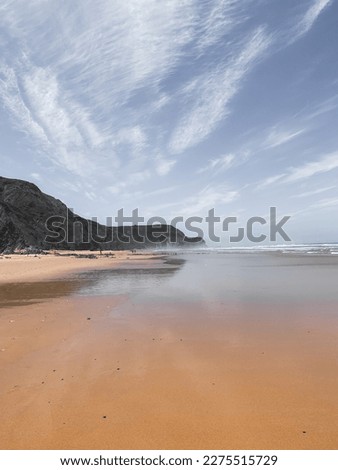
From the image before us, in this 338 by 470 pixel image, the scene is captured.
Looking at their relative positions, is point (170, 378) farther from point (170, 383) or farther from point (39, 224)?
point (39, 224)

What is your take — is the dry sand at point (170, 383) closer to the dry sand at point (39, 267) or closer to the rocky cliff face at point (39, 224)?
the dry sand at point (39, 267)

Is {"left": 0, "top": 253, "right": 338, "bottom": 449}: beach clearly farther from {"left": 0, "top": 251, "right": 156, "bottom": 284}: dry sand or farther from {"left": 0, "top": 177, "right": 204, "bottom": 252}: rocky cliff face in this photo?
{"left": 0, "top": 177, "right": 204, "bottom": 252}: rocky cliff face

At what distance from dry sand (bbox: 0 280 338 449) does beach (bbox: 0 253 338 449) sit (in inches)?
0.6

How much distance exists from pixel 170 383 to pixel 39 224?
68.3 meters

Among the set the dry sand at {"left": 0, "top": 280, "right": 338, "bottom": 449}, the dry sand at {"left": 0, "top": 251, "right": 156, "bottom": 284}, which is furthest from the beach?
the dry sand at {"left": 0, "top": 251, "right": 156, "bottom": 284}

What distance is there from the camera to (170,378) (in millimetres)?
4070

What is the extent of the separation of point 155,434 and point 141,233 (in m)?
144

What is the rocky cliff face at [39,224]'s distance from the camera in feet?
165

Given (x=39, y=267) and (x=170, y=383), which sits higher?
(x=39, y=267)

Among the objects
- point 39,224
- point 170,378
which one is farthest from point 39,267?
point 39,224

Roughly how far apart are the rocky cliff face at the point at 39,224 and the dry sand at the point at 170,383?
47.8 meters

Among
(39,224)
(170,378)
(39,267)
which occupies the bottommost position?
(170,378)

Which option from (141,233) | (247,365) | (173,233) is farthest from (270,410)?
(173,233)

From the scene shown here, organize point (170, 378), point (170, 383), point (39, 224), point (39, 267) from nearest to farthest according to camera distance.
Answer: point (170, 383) → point (170, 378) → point (39, 267) → point (39, 224)
